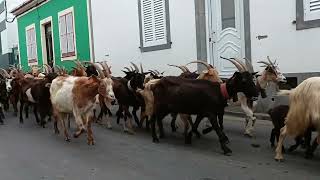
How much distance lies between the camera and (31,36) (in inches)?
1069

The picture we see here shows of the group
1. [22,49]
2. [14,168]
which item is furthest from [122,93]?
[22,49]

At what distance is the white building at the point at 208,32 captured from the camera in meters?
10.2

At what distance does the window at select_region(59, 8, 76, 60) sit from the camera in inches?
821

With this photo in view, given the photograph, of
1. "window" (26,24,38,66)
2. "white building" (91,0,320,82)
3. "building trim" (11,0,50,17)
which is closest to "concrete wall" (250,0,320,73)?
"white building" (91,0,320,82)

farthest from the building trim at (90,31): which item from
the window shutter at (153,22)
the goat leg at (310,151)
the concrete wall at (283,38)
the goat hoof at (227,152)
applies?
the goat leg at (310,151)

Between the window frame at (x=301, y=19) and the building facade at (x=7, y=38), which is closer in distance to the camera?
the window frame at (x=301, y=19)

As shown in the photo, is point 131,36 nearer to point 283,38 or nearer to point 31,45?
point 283,38

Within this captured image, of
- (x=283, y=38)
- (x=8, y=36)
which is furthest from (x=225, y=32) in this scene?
(x=8, y=36)

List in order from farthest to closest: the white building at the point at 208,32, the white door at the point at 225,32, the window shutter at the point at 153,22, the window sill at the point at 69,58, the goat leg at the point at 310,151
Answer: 1. the window sill at the point at 69,58
2. the window shutter at the point at 153,22
3. the white door at the point at 225,32
4. the white building at the point at 208,32
5. the goat leg at the point at 310,151

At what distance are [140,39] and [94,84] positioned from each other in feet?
23.6

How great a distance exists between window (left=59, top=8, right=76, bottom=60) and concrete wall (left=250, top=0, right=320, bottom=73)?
1117 centimetres

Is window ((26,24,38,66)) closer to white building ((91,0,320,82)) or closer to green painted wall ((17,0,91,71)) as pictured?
green painted wall ((17,0,91,71))

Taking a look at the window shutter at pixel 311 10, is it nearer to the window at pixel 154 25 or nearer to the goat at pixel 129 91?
the goat at pixel 129 91

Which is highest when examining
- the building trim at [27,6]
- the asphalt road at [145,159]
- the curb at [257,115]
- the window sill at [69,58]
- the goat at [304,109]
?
the building trim at [27,6]
